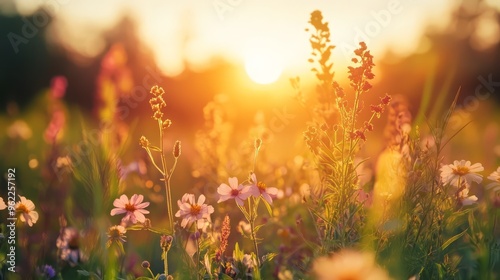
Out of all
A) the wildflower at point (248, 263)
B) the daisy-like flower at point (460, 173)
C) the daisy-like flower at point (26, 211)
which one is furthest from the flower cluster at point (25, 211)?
the daisy-like flower at point (460, 173)

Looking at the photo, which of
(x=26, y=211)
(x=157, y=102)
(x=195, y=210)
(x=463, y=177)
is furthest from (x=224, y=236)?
(x=463, y=177)

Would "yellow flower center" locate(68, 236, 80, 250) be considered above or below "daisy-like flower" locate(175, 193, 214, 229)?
below

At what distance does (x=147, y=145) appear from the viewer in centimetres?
242

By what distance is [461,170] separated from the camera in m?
2.93

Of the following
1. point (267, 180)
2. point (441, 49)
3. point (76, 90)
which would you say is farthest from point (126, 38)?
point (267, 180)

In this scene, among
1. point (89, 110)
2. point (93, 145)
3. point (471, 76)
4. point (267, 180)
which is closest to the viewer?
point (93, 145)

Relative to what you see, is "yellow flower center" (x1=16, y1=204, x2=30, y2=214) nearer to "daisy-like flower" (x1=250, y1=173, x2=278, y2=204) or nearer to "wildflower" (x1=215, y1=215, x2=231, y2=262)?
"wildflower" (x1=215, y1=215, x2=231, y2=262)

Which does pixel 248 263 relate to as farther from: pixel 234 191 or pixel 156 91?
pixel 156 91

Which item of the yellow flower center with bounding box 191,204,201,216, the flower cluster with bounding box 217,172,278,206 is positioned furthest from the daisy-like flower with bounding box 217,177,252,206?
the yellow flower center with bounding box 191,204,201,216

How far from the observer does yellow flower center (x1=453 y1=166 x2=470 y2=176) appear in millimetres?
2905

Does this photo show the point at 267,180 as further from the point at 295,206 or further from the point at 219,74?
the point at 219,74

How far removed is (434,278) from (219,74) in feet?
89.8

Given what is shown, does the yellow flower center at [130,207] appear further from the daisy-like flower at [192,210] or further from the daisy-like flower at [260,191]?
the daisy-like flower at [260,191]

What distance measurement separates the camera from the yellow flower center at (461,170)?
9.53ft
